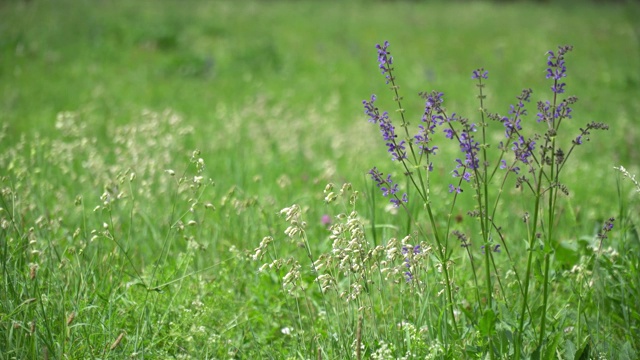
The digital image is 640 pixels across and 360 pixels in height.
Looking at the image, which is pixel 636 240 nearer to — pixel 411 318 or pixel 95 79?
pixel 411 318

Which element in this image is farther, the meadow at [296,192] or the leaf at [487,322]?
the meadow at [296,192]

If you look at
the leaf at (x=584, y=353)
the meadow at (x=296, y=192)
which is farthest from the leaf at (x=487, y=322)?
the leaf at (x=584, y=353)

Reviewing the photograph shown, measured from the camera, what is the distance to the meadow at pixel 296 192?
6.85 ft

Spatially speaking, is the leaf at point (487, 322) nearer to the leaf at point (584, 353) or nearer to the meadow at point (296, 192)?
the meadow at point (296, 192)

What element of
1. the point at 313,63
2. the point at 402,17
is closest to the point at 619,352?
the point at 313,63

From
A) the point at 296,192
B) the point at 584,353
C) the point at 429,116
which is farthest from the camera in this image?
the point at 296,192

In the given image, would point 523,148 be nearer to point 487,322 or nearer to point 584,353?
point 487,322

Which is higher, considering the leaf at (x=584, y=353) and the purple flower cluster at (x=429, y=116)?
the purple flower cluster at (x=429, y=116)

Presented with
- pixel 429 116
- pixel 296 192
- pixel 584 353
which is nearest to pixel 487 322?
pixel 584 353

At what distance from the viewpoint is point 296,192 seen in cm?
430

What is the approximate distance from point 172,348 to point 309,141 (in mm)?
3814

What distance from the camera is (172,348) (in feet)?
7.52

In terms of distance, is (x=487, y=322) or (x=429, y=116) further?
(x=429, y=116)

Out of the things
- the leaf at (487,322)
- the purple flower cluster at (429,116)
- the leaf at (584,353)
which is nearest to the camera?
the leaf at (487,322)
